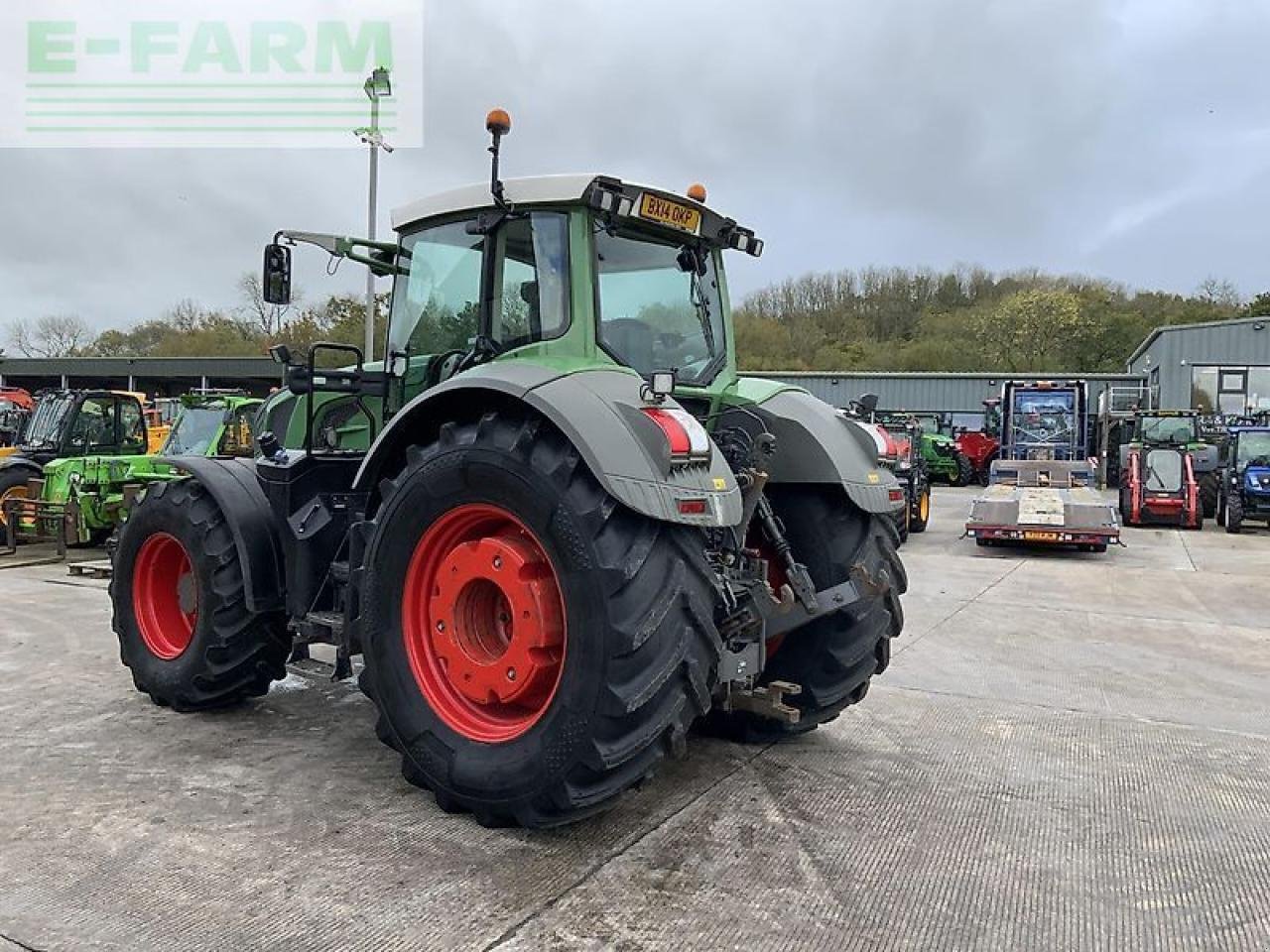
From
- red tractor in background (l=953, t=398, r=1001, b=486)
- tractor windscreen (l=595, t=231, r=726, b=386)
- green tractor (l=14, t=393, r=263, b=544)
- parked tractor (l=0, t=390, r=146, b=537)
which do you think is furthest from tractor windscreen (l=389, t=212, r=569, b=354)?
red tractor in background (l=953, t=398, r=1001, b=486)

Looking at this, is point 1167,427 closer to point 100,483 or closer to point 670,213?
point 100,483

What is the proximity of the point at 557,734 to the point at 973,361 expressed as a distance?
4877cm

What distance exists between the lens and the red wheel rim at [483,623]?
3441mm

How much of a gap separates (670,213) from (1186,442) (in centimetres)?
1892

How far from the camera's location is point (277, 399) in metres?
6.41

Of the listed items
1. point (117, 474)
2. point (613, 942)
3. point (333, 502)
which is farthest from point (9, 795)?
point (117, 474)

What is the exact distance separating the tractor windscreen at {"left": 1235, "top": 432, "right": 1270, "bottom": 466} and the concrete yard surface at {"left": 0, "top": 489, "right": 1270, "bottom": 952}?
534 inches

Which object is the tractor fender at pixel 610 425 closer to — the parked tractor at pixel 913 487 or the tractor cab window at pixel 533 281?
the tractor cab window at pixel 533 281

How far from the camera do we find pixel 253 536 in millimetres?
4602

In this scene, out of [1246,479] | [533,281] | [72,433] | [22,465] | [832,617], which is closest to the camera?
[533,281]

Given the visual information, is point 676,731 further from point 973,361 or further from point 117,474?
point 973,361

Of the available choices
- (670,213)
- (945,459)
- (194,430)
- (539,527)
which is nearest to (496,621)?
(539,527)

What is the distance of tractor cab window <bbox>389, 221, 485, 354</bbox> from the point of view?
168 inches

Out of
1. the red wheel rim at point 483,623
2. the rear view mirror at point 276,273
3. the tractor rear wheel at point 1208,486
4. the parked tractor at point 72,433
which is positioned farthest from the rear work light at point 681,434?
the tractor rear wheel at point 1208,486
